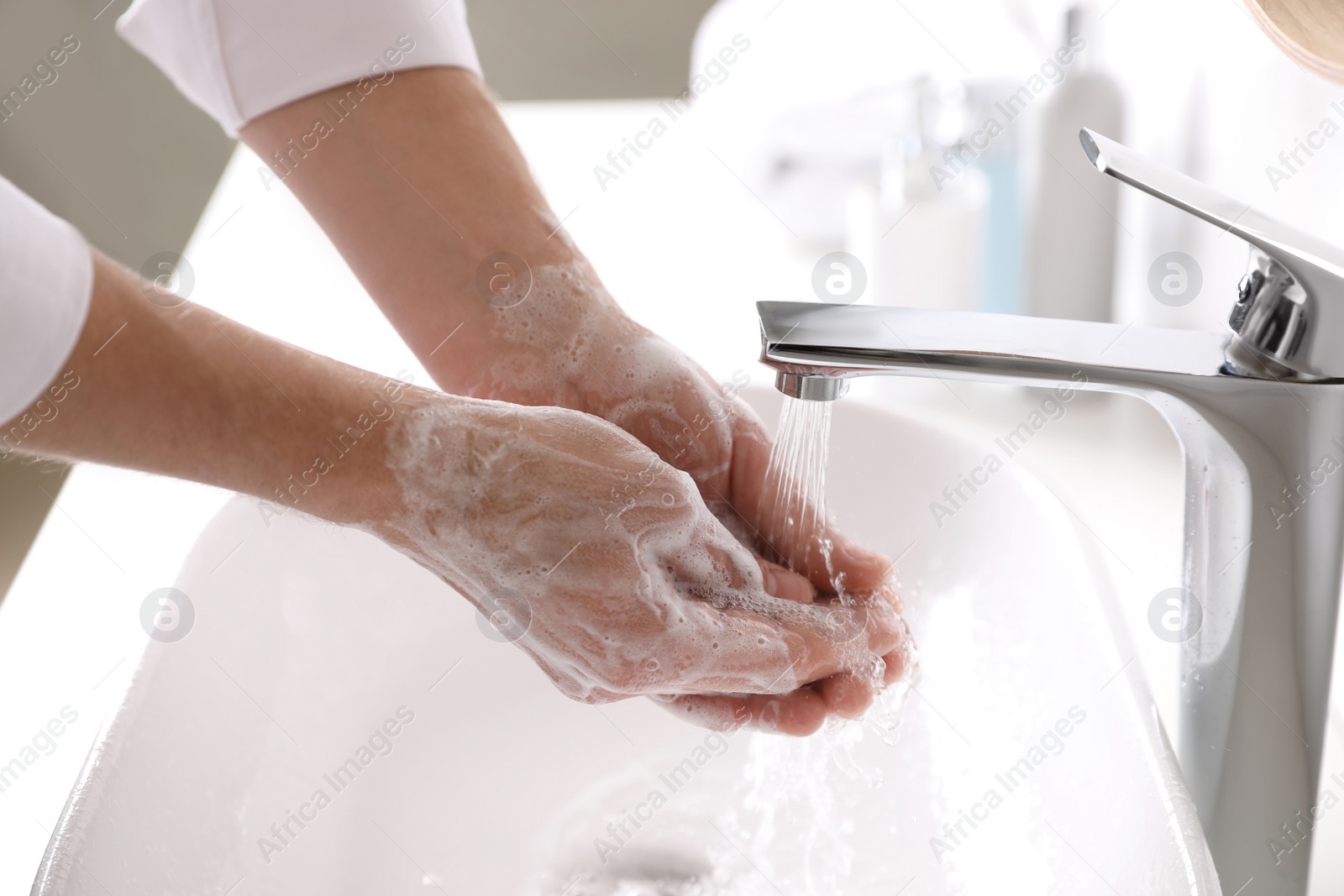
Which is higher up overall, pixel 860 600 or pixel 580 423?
pixel 580 423

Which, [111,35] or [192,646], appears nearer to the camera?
[192,646]

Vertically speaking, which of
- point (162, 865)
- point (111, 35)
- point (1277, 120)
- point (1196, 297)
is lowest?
point (1196, 297)

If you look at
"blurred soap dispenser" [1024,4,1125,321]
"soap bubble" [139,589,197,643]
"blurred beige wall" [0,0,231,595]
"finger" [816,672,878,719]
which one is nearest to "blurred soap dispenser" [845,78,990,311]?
"blurred soap dispenser" [1024,4,1125,321]

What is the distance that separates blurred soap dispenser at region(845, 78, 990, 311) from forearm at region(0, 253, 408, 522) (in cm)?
43

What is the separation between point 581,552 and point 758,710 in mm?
133

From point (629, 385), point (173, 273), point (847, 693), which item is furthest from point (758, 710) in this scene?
point (173, 273)

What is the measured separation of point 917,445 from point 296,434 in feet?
1.24

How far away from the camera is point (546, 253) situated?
23.1 inches

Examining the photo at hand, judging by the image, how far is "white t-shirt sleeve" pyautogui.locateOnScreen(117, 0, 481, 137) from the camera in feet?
1.96

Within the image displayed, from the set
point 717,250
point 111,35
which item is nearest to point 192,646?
point 717,250

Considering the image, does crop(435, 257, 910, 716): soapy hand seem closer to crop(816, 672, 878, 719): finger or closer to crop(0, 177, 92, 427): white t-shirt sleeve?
crop(816, 672, 878, 719): finger

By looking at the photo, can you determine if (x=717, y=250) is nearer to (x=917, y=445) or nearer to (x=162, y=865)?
(x=917, y=445)

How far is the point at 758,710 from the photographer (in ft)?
1.64

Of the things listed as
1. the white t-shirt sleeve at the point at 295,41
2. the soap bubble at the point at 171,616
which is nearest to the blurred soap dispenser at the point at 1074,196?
the white t-shirt sleeve at the point at 295,41
